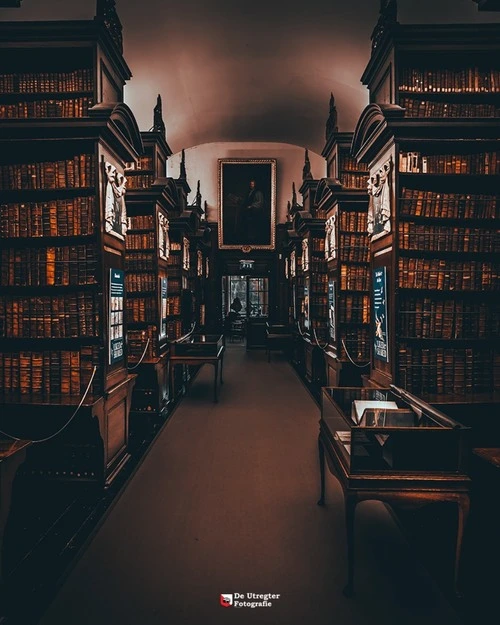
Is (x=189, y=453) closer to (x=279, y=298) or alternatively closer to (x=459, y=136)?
(x=459, y=136)

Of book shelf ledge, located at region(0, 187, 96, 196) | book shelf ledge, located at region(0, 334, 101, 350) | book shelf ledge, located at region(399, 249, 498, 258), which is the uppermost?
book shelf ledge, located at region(0, 187, 96, 196)

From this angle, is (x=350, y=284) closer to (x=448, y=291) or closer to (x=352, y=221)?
(x=352, y=221)

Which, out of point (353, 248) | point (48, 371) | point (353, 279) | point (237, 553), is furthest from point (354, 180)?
point (237, 553)

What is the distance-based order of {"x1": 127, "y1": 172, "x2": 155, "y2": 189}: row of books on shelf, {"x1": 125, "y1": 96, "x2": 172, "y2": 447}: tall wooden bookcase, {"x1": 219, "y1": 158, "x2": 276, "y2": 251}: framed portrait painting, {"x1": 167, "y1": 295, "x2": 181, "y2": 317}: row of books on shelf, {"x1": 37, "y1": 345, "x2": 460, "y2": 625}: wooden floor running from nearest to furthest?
{"x1": 37, "y1": 345, "x2": 460, "y2": 625}: wooden floor
{"x1": 125, "y1": 96, "x2": 172, "y2": 447}: tall wooden bookcase
{"x1": 127, "y1": 172, "x2": 155, "y2": 189}: row of books on shelf
{"x1": 167, "y1": 295, "x2": 181, "y2": 317}: row of books on shelf
{"x1": 219, "y1": 158, "x2": 276, "y2": 251}: framed portrait painting

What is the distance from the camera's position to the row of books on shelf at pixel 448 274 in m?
3.42

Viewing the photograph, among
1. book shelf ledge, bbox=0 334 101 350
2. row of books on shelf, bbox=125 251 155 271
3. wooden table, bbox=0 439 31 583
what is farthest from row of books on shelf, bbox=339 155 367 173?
wooden table, bbox=0 439 31 583

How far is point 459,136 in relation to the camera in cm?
331

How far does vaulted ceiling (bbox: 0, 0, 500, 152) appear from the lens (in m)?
5.21

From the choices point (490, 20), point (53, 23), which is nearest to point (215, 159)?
point (490, 20)

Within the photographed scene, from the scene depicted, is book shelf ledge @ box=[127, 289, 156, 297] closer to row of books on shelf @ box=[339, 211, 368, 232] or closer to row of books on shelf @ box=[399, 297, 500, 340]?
row of books on shelf @ box=[339, 211, 368, 232]

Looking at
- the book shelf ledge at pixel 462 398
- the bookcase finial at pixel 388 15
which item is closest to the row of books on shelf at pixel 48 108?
the bookcase finial at pixel 388 15

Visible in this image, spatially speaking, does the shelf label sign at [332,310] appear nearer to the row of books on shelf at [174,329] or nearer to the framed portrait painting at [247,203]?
the row of books on shelf at [174,329]

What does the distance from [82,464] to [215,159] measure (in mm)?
10112

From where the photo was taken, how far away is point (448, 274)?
11.3ft
